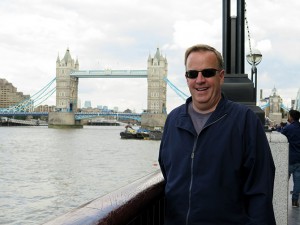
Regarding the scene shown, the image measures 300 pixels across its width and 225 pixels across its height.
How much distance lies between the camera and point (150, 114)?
66.0m

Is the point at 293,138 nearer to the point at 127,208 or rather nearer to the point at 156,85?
the point at 127,208

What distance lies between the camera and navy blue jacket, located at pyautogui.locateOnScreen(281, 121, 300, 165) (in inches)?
163

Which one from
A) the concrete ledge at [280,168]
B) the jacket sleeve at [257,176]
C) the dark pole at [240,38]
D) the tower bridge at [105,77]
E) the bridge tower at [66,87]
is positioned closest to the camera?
the jacket sleeve at [257,176]

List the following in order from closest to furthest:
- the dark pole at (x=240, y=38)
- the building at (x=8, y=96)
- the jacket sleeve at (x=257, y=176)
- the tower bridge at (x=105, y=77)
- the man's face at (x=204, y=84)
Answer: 1. the jacket sleeve at (x=257, y=176)
2. the man's face at (x=204, y=84)
3. the dark pole at (x=240, y=38)
4. the tower bridge at (x=105, y=77)
5. the building at (x=8, y=96)

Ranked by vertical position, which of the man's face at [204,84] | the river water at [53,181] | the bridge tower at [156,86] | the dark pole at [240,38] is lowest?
the river water at [53,181]

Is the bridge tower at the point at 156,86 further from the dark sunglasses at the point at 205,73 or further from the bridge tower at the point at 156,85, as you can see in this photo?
the dark sunglasses at the point at 205,73

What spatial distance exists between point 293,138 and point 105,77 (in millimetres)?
70578

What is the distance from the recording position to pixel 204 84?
1.52 meters

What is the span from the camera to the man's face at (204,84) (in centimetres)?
151

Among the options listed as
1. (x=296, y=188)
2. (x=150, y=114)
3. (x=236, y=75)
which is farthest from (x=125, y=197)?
(x=150, y=114)

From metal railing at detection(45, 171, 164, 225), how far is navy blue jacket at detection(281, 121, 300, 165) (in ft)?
8.42

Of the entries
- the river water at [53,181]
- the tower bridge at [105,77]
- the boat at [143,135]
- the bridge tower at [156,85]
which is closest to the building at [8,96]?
the tower bridge at [105,77]

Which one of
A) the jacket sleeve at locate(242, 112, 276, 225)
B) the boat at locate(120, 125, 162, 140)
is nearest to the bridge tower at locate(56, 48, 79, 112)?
the boat at locate(120, 125, 162, 140)

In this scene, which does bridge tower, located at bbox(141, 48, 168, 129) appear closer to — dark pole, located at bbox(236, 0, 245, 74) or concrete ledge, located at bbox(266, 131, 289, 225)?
dark pole, located at bbox(236, 0, 245, 74)
